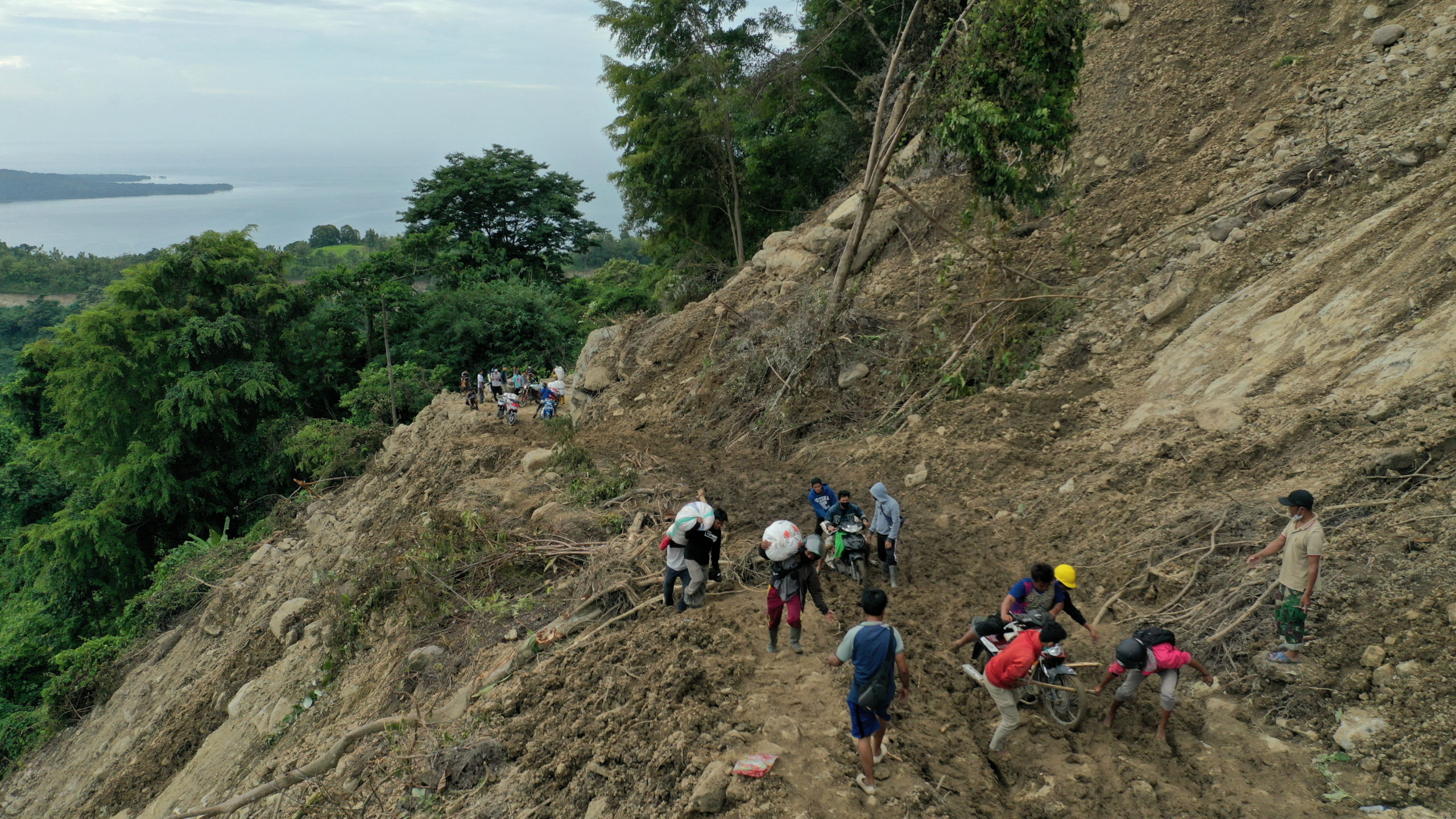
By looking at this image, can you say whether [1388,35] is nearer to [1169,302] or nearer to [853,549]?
[1169,302]

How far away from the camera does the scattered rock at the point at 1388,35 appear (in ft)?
31.1

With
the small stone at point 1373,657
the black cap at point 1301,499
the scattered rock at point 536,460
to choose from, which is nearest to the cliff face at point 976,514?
the small stone at point 1373,657

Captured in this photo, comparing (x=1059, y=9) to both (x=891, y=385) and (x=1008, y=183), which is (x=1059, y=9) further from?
(x=891, y=385)

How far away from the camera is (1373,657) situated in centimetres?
441

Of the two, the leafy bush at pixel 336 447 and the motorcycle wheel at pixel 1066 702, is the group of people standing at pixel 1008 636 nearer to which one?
the motorcycle wheel at pixel 1066 702

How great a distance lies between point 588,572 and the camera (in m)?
7.21

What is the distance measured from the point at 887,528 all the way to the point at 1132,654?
2320 mm

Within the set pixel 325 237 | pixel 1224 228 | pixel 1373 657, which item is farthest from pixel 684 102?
pixel 325 237

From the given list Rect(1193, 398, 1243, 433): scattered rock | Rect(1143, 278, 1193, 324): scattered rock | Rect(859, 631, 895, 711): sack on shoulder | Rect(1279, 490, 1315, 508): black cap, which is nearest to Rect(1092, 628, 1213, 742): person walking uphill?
Rect(1279, 490, 1315, 508): black cap

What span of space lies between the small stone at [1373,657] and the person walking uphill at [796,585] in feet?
10.3

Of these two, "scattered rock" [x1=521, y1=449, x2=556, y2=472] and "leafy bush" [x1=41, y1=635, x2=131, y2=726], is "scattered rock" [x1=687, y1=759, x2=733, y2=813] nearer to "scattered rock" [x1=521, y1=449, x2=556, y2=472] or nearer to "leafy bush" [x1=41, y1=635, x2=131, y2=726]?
"scattered rock" [x1=521, y1=449, x2=556, y2=472]

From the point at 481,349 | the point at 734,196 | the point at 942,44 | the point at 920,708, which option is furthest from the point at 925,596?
the point at 481,349

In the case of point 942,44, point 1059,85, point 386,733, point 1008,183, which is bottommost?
point 386,733

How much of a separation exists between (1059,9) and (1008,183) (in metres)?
2.03
